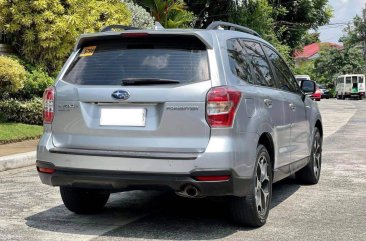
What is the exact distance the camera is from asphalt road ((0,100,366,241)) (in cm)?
500

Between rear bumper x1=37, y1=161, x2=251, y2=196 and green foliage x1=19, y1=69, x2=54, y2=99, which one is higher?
green foliage x1=19, y1=69, x2=54, y2=99

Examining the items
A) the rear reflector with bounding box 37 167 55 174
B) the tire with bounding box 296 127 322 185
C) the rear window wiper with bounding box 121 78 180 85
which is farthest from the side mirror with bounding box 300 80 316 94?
the rear reflector with bounding box 37 167 55 174

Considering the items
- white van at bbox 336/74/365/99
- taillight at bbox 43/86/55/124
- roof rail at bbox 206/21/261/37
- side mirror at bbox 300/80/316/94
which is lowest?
white van at bbox 336/74/365/99

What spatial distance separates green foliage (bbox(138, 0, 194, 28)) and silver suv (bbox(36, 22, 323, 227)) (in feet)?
44.4

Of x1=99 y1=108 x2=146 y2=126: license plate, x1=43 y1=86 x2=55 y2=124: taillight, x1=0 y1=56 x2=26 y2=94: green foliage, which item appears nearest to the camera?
x1=99 y1=108 x2=146 y2=126: license plate

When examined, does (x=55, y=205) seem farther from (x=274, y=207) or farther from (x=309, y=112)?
(x=309, y=112)

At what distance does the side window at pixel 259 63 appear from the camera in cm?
564

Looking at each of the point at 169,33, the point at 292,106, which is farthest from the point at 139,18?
the point at 169,33

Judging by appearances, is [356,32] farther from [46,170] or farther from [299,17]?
[46,170]

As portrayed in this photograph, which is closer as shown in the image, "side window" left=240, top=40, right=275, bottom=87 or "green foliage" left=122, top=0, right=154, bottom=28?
"side window" left=240, top=40, right=275, bottom=87

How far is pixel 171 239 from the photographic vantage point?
482 cm

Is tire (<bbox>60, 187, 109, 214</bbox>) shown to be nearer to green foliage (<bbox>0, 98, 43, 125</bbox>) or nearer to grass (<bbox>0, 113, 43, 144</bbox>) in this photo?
grass (<bbox>0, 113, 43, 144</bbox>)

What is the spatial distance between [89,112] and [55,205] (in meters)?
1.66

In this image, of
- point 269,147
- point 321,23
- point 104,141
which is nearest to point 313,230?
point 269,147
